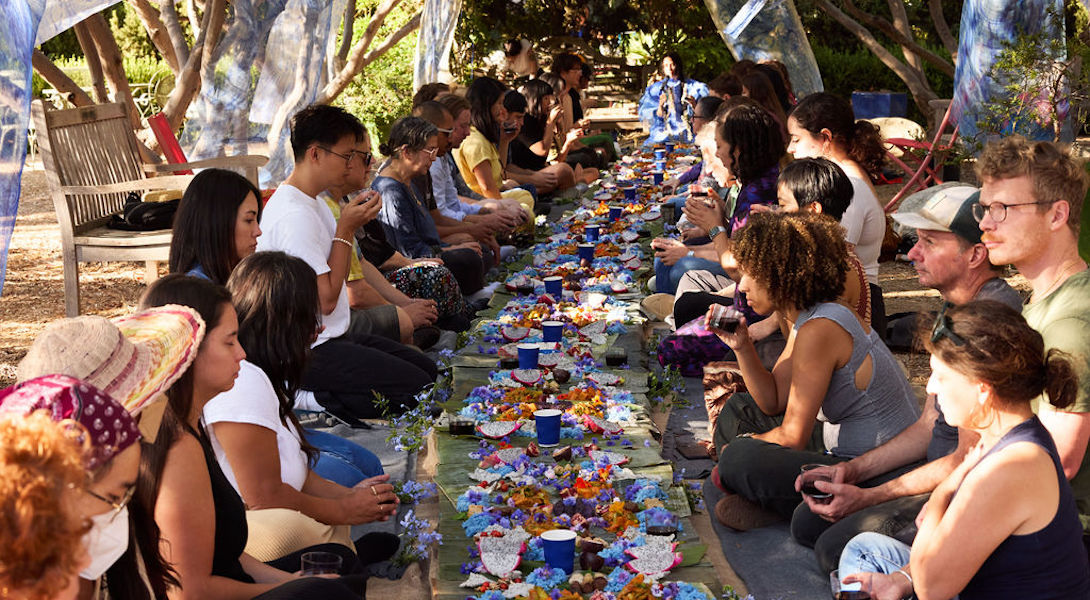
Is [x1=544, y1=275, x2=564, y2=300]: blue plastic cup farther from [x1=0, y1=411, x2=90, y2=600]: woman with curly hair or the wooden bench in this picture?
[x1=0, y1=411, x2=90, y2=600]: woman with curly hair

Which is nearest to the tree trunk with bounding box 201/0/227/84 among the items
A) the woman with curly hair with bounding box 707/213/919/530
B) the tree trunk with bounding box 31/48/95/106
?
the tree trunk with bounding box 31/48/95/106

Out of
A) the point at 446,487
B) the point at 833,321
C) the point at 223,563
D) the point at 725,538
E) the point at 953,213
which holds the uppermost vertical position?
the point at 953,213

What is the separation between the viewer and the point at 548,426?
13.5 ft

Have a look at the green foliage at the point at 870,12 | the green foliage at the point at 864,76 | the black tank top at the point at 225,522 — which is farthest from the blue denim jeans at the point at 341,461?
the green foliage at the point at 870,12

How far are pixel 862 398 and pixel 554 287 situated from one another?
2.61 meters

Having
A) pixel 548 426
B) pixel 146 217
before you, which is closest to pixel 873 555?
pixel 548 426

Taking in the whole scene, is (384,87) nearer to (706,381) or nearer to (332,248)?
(332,248)

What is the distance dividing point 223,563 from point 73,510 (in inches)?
56.3

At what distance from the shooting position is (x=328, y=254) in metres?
5.12

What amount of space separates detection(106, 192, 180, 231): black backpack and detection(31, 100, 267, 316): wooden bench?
0.21ft

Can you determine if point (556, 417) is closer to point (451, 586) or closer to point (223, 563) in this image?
point (451, 586)

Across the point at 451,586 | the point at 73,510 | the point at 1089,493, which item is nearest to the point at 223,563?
the point at 451,586

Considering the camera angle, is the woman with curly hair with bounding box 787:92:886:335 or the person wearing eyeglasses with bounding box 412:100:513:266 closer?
A: the woman with curly hair with bounding box 787:92:886:335

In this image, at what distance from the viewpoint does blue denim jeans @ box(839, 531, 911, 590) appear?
3143mm
